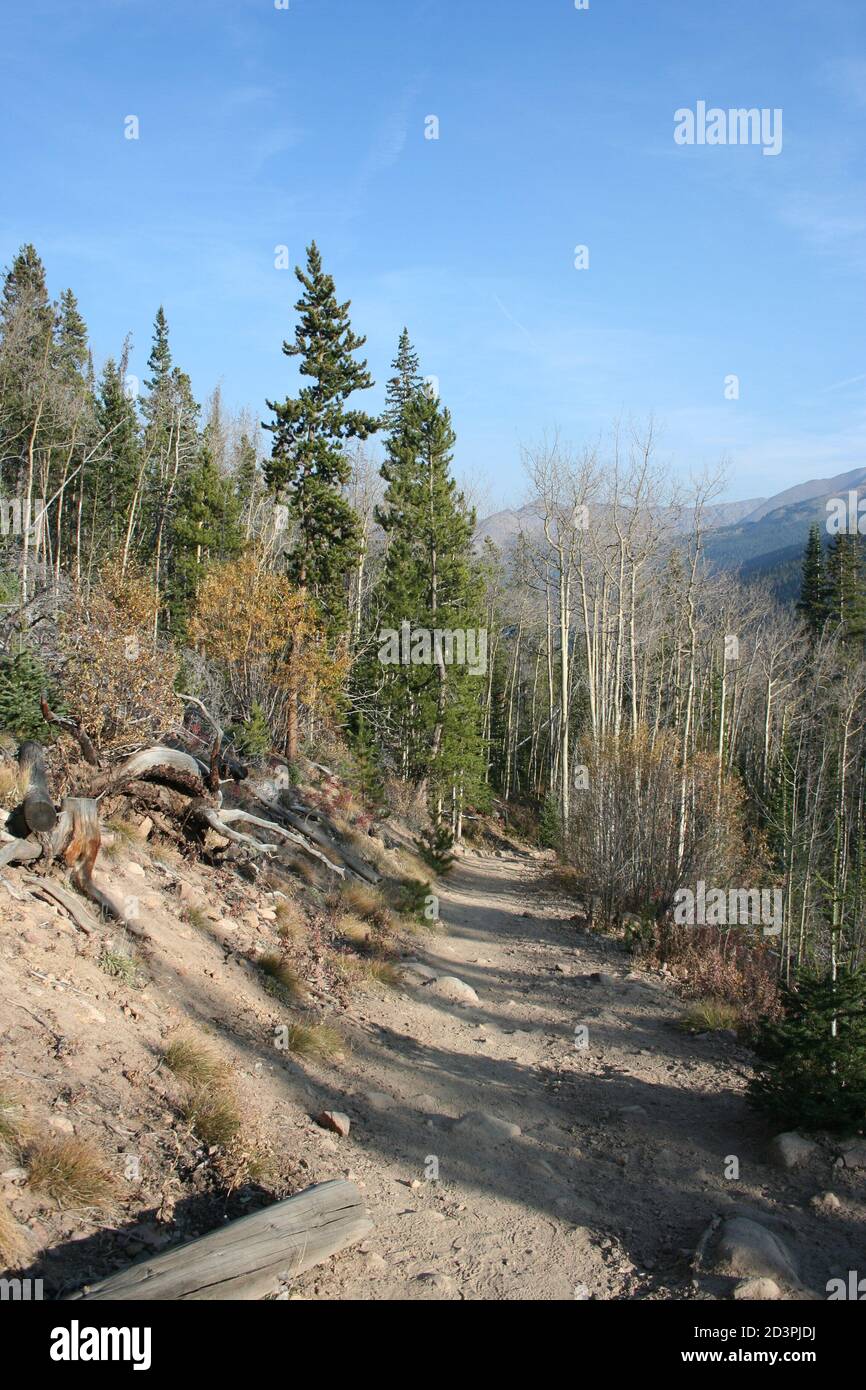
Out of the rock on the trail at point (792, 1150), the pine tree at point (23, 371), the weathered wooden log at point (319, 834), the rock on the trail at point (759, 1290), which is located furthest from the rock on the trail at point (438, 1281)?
the pine tree at point (23, 371)

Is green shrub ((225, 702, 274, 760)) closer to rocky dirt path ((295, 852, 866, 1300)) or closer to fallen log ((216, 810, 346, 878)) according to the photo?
fallen log ((216, 810, 346, 878))

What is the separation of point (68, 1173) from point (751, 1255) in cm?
378

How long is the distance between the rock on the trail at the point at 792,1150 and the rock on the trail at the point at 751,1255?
1.22 m

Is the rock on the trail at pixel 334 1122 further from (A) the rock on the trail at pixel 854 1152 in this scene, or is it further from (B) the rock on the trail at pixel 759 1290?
(A) the rock on the trail at pixel 854 1152

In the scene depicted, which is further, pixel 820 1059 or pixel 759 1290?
pixel 820 1059

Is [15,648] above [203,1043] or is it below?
above

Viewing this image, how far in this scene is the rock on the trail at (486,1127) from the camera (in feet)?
22.1

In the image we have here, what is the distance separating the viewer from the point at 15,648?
1094 cm

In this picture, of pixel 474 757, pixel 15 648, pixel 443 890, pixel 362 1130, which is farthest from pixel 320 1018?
pixel 474 757

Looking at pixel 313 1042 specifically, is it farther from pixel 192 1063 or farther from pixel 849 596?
pixel 849 596

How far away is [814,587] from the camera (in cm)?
5156

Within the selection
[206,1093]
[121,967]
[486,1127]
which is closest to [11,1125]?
[206,1093]
